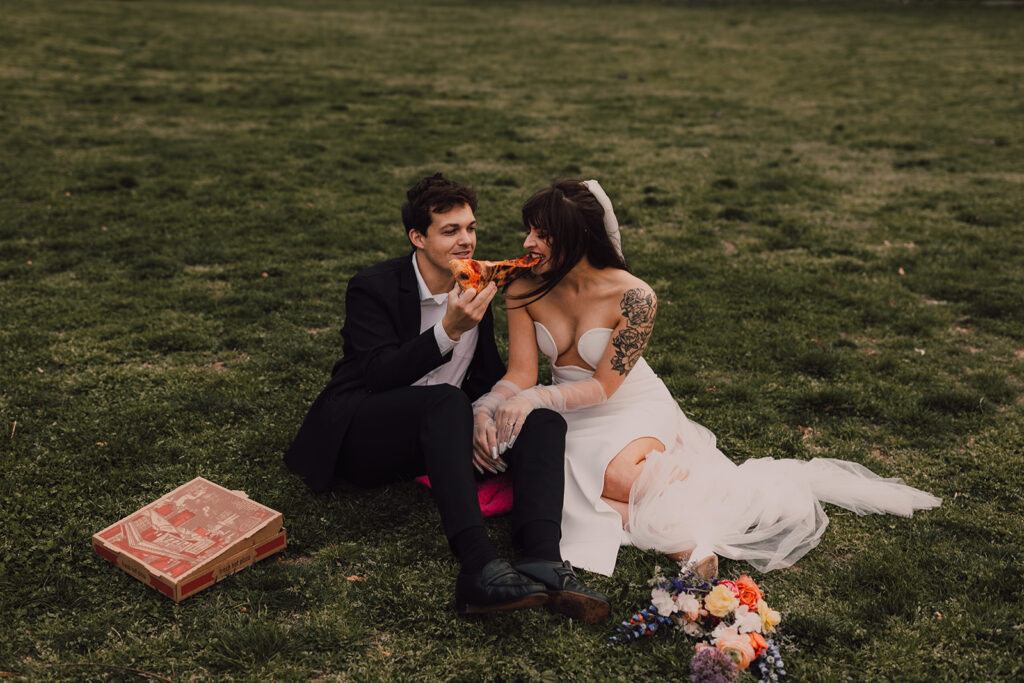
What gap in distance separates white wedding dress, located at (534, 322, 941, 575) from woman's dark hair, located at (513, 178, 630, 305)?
417mm

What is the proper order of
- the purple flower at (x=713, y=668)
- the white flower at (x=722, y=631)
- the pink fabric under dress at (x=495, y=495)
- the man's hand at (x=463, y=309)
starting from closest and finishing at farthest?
the purple flower at (x=713, y=668) → the white flower at (x=722, y=631) → the man's hand at (x=463, y=309) → the pink fabric under dress at (x=495, y=495)

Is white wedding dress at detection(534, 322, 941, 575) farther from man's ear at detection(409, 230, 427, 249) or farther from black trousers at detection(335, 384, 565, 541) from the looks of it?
man's ear at detection(409, 230, 427, 249)

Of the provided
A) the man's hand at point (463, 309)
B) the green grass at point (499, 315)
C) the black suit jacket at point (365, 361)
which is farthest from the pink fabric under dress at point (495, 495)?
the man's hand at point (463, 309)

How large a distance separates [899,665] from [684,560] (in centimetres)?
104

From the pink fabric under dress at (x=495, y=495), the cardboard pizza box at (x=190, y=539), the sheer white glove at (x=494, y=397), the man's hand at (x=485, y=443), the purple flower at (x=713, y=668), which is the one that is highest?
the sheer white glove at (x=494, y=397)

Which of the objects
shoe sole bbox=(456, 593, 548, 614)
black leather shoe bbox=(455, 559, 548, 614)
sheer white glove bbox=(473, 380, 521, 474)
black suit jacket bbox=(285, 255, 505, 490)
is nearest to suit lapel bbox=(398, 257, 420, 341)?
black suit jacket bbox=(285, 255, 505, 490)

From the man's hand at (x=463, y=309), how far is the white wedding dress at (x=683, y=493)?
78 centimetres

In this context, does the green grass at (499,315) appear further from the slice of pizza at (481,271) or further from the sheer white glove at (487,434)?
the slice of pizza at (481,271)

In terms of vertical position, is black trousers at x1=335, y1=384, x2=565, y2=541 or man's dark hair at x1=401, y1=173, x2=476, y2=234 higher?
man's dark hair at x1=401, y1=173, x2=476, y2=234

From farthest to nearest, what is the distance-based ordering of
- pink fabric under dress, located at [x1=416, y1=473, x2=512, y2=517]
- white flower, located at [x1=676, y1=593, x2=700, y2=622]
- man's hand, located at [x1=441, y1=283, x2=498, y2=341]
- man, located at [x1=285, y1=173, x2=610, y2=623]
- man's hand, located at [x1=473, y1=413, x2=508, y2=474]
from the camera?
pink fabric under dress, located at [x1=416, y1=473, x2=512, y2=517] → man's hand, located at [x1=473, y1=413, x2=508, y2=474] → man's hand, located at [x1=441, y1=283, x2=498, y2=341] → man, located at [x1=285, y1=173, x2=610, y2=623] → white flower, located at [x1=676, y1=593, x2=700, y2=622]

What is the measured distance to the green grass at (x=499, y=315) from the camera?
12.1 ft

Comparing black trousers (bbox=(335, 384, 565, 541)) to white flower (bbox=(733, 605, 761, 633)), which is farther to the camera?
black trousers (bbox=(335, 384, 565, 541))

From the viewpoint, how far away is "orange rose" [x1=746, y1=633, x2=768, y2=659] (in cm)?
344

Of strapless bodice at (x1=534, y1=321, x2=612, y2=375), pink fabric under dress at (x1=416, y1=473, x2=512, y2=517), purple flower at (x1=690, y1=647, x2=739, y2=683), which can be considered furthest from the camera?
strapless bodice at (x1=534, y1=321, x2=612, y2=375)
